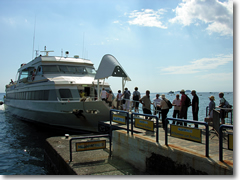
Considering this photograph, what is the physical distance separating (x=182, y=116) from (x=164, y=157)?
394 cm

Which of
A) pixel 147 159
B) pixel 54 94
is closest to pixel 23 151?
pixel 54 94

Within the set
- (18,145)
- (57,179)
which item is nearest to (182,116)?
(57,179)

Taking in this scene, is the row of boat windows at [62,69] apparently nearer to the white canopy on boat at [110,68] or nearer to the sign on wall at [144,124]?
the white canopy on boat at [110,68]

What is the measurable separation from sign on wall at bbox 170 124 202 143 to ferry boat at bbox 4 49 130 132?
7309 millimetres

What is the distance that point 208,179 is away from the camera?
13.1 ft

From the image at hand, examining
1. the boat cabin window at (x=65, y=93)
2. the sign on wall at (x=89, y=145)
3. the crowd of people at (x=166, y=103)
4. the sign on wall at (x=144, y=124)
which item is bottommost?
the sign on wall at (x=89, y=145)

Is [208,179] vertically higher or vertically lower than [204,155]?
lower

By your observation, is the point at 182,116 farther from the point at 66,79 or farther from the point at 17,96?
the point at 17,96

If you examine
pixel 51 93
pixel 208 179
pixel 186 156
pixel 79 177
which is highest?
pixel 51 93

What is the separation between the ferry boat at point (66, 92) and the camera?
41.5 ft

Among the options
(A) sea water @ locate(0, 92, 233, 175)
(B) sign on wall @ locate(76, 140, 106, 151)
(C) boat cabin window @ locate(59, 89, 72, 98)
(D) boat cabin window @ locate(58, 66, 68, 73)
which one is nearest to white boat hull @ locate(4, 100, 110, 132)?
(C) boat cabin window @ locate(59, 89, 72, 98)

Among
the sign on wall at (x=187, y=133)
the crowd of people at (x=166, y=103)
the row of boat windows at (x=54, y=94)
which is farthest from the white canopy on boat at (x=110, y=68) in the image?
the sign on wall at (x=187, y=133)

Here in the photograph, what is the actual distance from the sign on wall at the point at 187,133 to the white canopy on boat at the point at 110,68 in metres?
7.31

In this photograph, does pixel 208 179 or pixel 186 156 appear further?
pixel 186 156
